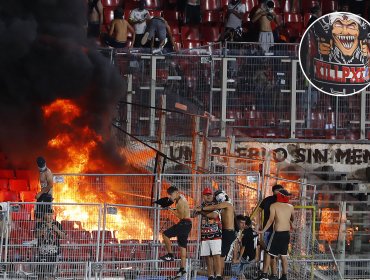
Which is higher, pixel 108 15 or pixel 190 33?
pixel 108 15

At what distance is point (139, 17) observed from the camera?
3756 centimetres

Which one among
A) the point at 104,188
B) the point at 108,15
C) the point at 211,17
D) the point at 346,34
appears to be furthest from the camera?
the point at 211,17

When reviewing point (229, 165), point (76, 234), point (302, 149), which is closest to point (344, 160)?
point (302, 149)

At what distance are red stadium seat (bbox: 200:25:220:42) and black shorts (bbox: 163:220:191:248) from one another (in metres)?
11.0

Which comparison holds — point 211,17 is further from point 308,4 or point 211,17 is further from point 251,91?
point 251,91

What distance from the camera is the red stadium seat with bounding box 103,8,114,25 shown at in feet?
127

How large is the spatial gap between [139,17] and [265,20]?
2903 mm

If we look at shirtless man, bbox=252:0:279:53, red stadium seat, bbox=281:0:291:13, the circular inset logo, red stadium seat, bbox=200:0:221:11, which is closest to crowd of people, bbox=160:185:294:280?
the circular inset logo

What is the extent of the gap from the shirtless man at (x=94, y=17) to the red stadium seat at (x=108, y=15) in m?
1.20

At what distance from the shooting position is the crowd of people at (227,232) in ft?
94.1

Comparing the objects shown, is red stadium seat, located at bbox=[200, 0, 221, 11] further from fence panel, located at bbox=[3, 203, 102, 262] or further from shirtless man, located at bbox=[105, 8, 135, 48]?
fence panel, located at bbox=[3, 203, 102, 262]

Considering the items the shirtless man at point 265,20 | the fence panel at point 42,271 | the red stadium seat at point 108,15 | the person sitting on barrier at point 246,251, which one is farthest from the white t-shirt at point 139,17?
the fence panel at point 42,271

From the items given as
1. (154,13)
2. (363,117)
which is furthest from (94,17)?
(363,117)

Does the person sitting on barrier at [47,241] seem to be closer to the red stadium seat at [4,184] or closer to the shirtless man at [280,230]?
the shirtless man at [280,230]
